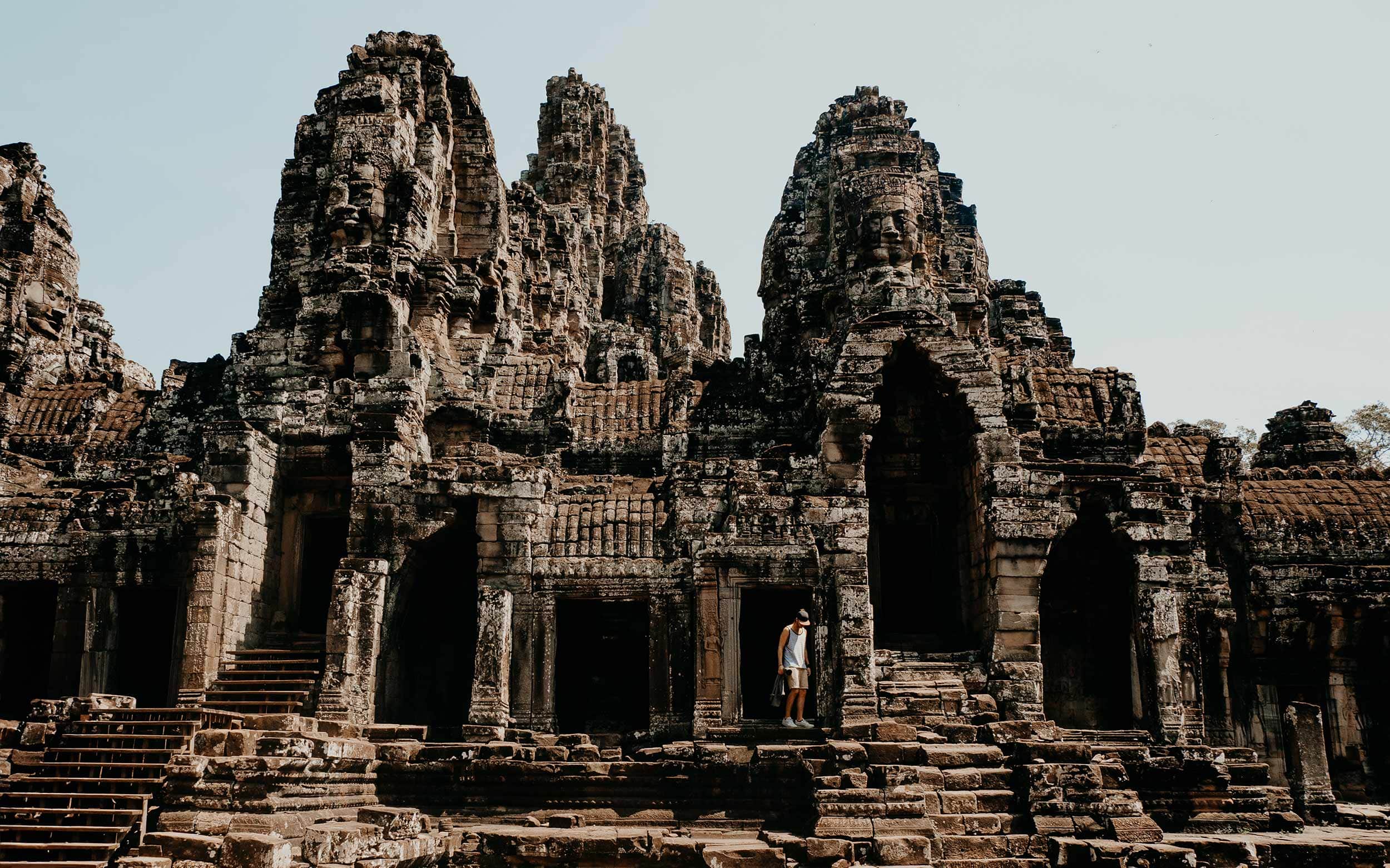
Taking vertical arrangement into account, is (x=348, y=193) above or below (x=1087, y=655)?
above

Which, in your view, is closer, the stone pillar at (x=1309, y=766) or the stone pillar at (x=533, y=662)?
the stone pillar at (x=533, y=662)

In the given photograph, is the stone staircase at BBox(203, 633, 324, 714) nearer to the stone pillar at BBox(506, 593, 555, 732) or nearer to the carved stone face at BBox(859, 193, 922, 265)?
the stone pillar at BBox(506, 593, 555, 732)

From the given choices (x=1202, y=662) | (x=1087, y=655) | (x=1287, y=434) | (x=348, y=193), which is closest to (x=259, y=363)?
(x=348, y=193)

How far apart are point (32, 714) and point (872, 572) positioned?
11103mm

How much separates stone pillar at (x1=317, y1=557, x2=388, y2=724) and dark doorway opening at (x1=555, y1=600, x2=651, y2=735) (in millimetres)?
2973

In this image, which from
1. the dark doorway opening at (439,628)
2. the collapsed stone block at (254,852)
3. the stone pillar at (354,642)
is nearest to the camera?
the collapsed stone block at (254,852)

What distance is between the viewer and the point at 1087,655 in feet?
58.2

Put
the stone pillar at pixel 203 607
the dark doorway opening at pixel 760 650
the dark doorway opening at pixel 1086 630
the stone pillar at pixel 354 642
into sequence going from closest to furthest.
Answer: the stone pillar at pixel 354 642, the stone pillar at pixel 203 607, the dark doorway opening at pixel 760 650, the dark doorway opening at pixel 1086 630

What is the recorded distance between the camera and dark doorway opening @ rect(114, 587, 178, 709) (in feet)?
55.6

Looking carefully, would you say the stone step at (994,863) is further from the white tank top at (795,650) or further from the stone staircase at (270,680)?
the stone staircase at (270,680)

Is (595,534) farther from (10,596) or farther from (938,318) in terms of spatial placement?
(10,596)

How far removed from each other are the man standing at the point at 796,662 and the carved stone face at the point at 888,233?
303 inches

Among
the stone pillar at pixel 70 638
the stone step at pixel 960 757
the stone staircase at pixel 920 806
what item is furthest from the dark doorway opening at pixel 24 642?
the stone step at pixel 960 757

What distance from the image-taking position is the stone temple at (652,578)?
481 inches
